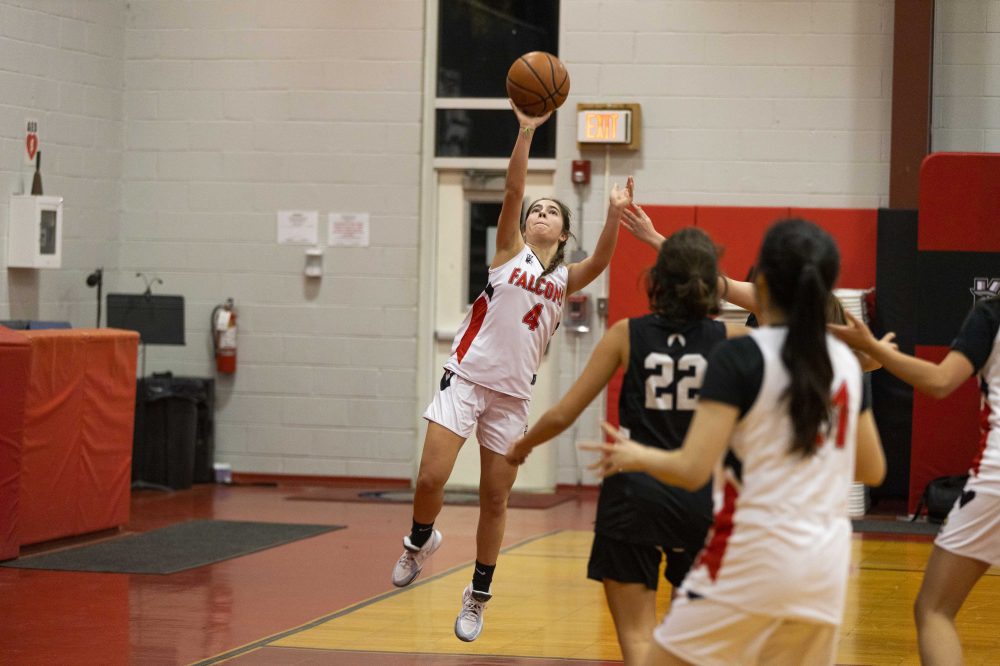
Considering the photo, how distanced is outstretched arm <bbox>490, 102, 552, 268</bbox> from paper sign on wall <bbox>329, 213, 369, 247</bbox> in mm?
5507

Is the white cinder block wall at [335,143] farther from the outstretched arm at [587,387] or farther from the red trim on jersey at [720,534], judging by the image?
the red trim on jersey at [720,534]

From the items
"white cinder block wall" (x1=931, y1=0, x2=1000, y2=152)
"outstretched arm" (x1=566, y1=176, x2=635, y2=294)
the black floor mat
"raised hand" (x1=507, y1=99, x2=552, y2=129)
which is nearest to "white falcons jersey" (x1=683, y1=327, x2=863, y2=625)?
"outstretched arm" (x1=566, y1=176, x2=635, y2=294)

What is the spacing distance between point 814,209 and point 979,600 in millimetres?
4179

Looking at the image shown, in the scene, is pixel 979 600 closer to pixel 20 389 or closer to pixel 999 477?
pixel 999 477

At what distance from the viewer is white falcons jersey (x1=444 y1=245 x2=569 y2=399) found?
5.29m

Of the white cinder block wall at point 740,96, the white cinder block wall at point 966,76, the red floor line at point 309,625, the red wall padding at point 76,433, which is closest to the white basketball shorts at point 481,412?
the red floor line at point 309,625

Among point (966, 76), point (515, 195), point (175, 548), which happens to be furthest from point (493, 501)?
point (966, 76)

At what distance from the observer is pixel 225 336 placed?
10781 millimetres

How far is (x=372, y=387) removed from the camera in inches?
425

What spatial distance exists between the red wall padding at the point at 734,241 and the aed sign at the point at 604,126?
598 mm

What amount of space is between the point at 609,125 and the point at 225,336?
11.5ft

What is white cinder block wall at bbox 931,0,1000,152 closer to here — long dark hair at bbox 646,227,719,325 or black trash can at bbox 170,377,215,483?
black trash can at bbox 170,377,215,483

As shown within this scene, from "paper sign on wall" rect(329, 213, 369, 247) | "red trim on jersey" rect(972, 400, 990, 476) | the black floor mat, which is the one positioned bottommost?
the black floor mat

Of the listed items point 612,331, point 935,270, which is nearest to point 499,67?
point 935,270
